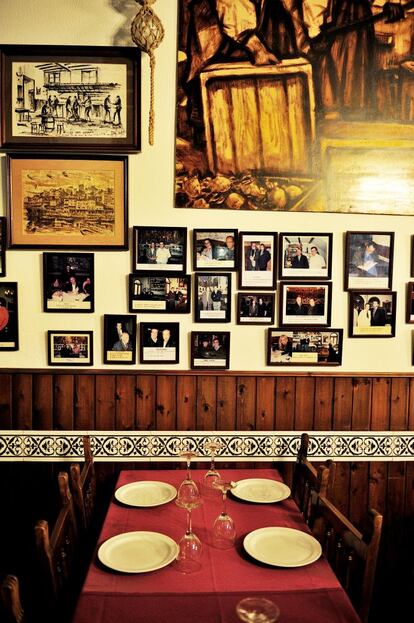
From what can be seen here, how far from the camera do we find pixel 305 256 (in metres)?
2.93

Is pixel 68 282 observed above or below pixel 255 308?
above

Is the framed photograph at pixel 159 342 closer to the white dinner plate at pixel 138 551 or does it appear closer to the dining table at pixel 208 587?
the dining table at pixel 208 587

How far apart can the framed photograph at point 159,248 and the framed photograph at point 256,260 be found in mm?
319

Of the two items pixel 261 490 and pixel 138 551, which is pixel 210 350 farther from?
pixel 138 551

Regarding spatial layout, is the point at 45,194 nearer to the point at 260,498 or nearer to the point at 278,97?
the point at 278,97

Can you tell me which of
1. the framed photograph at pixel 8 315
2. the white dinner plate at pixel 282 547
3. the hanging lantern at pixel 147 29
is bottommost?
the white dinner plate at pixel 282 547

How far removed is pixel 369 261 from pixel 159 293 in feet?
3.81

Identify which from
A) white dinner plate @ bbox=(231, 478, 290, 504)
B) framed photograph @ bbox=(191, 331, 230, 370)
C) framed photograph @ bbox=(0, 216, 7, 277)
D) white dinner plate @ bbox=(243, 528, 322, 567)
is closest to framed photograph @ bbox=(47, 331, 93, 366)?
framed photograph @ bbox=(0, 216, 7, 277)

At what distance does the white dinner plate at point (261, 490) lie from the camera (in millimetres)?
2443

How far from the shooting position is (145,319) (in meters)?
2.91

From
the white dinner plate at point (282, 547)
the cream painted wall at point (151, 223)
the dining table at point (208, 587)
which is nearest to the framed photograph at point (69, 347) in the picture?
the cream painted wall at point (151, 223)

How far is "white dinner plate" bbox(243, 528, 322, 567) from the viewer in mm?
1910

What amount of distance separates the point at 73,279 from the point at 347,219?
152 cm

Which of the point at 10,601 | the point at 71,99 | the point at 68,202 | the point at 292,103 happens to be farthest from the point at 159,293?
the point at 10,601
